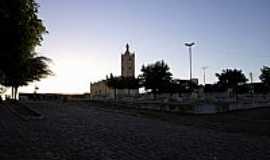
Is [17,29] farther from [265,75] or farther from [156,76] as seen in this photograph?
[265,75]

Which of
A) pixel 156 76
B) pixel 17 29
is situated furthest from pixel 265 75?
pixel 17 29

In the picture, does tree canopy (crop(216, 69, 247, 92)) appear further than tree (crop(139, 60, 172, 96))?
Yes

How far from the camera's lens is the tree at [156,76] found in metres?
59.5

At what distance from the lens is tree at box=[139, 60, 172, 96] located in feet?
195

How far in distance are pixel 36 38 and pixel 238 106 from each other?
84.6ft

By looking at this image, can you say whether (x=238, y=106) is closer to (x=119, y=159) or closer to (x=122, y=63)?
(x=119, y=159)

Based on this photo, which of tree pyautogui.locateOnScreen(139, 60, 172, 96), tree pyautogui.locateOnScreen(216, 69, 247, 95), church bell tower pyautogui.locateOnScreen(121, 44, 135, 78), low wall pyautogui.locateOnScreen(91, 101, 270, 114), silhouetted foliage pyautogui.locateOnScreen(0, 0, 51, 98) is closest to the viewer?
silhouetted foliage pyautogui.locateOnScreen(0, 0, 51, 98)

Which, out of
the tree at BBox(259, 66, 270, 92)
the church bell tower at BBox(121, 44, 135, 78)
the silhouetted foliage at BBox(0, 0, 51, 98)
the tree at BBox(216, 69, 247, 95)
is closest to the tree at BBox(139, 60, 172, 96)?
the tree at BBox(216, 69, 247, 95)

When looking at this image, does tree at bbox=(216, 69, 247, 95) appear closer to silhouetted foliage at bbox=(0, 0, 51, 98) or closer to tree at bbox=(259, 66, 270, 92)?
tree at bbox=(259, 66, 270, 92)

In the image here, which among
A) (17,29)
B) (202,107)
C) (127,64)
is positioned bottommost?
(202,107)

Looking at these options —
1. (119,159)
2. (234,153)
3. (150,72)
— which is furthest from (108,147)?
(150,72)

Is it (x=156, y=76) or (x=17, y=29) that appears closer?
(x=17, y=29)

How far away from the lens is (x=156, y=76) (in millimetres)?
59438

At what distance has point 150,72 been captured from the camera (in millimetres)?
59938
